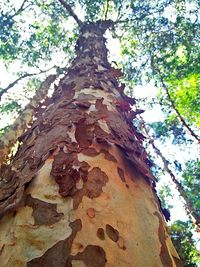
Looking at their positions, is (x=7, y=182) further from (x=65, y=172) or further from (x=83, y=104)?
(x=83, y=104)

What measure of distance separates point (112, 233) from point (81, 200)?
172 millimetres

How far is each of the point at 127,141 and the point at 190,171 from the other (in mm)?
9706

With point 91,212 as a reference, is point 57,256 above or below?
below

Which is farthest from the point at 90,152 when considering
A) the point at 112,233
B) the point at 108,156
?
the point at 112,233

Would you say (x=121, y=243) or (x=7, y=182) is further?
(x=7, y=182)

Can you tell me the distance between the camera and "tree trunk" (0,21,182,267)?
3.33 ft

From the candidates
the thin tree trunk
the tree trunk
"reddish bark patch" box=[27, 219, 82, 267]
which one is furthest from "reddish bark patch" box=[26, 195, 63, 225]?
the thin tree trunk

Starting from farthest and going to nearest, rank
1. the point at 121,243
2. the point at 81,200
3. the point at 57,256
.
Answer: the point at 81,200
the point at 121,243
the point at 57,256

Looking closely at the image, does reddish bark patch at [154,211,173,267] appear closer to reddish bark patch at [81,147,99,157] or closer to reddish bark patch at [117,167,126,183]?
reddish bark patch at [117,167,126,183]

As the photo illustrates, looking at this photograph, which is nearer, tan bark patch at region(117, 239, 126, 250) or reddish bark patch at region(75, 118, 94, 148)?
tan bark patch at region(117, 239, 126, 250)

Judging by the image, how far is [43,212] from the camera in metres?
1.16

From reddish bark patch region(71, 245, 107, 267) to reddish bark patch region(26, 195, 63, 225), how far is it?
0.55ft

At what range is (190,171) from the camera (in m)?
11.0

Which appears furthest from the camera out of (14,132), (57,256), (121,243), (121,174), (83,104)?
(14,132)
